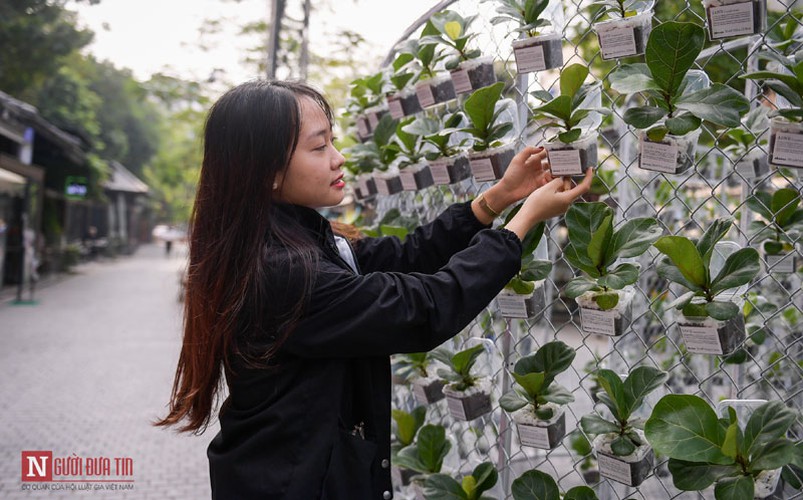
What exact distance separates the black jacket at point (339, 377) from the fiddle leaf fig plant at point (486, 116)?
0.44 metres

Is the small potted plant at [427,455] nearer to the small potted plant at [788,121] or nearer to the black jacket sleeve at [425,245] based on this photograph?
the black jacket sleeve at [425,245]

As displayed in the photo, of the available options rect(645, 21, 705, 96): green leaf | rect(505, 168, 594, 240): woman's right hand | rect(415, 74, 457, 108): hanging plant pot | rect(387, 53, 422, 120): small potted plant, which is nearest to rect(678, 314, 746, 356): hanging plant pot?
rect(505, 168, 594, 240): woman's right hand

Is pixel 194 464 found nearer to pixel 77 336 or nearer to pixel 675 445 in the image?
pixel 675 445

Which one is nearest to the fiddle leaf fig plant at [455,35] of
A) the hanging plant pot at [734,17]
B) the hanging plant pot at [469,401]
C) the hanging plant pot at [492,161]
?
the hanging plant pot at [492,161]

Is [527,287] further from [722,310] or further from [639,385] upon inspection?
[722,310]

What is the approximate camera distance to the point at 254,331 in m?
1.57

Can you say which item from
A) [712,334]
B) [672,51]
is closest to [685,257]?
[712,334]

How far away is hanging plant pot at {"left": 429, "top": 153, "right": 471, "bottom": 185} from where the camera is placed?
87.8 inches

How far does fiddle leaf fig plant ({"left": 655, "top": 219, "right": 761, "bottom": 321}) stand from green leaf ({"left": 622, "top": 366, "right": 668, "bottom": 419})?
17 cm

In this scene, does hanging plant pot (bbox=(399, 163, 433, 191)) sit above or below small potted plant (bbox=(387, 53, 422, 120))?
below

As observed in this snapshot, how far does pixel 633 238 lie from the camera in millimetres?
1517

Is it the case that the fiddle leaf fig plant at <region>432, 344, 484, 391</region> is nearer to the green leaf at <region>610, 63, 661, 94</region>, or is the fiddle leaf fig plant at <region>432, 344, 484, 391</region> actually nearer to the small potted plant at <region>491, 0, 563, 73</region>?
the small potted plant at <region>491, 0, 563, 73</region>

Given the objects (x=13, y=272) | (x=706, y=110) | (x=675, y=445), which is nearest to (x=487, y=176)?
(x=706, y=110)

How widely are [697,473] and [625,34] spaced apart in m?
0.92
